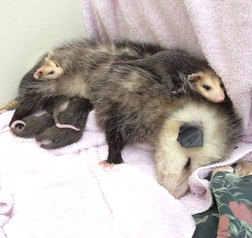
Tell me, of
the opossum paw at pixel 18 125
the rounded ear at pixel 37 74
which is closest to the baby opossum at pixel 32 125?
the opossum paw at pixel 18 125

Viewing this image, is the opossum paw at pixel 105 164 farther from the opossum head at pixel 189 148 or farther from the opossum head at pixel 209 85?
the opossum head at pixel 209 85

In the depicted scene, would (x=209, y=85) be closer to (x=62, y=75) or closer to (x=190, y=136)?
(x=190, y=136)

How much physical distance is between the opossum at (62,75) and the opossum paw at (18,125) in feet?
0.09

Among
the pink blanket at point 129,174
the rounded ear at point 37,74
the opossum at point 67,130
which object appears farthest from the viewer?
the rounded ear at point 37,74

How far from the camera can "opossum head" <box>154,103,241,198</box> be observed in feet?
5.27

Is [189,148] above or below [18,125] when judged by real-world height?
below

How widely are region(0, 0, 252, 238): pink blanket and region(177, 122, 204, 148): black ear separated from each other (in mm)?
132

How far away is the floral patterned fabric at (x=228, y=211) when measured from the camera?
1.32 metres

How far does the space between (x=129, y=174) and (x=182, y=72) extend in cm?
47

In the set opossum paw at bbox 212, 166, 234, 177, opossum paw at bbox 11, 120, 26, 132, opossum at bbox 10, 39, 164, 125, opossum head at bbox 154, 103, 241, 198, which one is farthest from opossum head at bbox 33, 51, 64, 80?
opossum paw at bbox 212, 166, 234, 177

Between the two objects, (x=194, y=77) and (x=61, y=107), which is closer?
(x=194, y=77)

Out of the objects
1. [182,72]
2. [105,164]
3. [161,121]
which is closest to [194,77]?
[182,72]

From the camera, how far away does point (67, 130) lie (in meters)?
→ 1.82

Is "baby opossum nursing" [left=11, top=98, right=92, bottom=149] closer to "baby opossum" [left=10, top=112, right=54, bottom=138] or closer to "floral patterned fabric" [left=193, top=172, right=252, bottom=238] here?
"baby opossum" [left=10, top=112, right=54, bottom=138]
